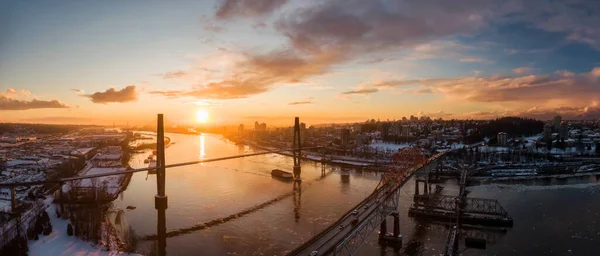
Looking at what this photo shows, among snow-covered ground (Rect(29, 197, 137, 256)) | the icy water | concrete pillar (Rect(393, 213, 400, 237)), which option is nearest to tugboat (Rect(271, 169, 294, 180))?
the icy water

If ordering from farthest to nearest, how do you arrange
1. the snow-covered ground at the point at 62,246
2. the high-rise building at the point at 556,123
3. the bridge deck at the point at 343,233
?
the high-rise building at the point at 556,123
the snow-covered ground at the point at 62,246
the bridge deck at the point at 343,233

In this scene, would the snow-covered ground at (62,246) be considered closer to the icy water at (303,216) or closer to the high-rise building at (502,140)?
the icy water at (303,216)

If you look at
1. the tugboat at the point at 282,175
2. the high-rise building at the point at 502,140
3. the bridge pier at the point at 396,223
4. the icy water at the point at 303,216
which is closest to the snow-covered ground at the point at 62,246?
the icy water at the point at 303,216

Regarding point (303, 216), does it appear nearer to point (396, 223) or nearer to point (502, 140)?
point (396, 223)

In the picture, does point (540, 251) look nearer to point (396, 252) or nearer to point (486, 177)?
point (396, 252)

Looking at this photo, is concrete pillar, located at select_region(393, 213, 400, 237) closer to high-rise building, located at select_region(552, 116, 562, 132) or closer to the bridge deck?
the bridge deck

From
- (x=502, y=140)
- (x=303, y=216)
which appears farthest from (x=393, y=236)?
(x=502, y=140)

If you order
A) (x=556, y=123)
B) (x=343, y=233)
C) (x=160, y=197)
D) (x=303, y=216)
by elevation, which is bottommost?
(x=303, y=216)

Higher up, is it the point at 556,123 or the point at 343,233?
the point at 556,123
